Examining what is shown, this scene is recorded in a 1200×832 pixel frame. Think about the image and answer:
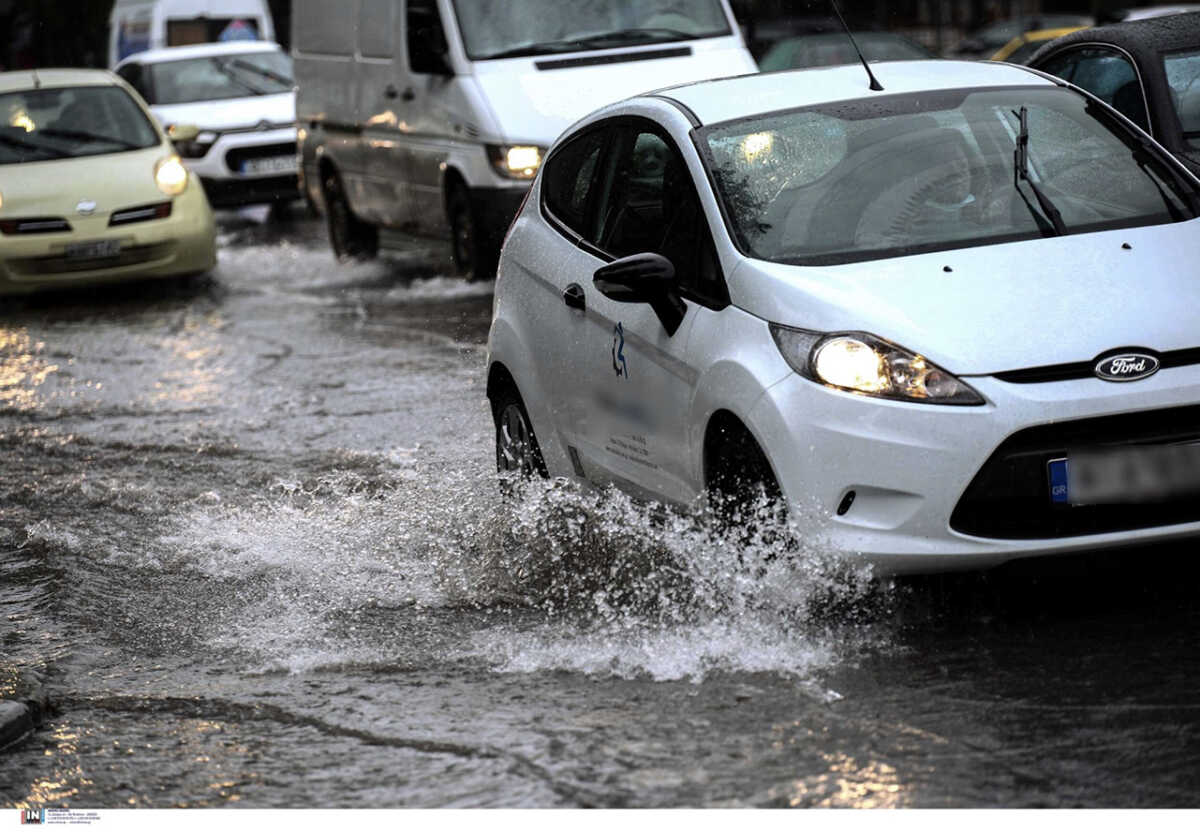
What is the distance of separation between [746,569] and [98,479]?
165 inches

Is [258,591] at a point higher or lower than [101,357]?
higher

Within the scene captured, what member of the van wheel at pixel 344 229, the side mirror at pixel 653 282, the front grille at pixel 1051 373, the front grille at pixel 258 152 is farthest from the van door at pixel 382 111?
the front grille at pixel 1051 373

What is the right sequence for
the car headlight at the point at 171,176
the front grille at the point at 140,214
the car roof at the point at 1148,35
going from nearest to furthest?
the car roof at the point at 1148,35, the front grille at the point at 140,214, the car headlight at the point at 171,176

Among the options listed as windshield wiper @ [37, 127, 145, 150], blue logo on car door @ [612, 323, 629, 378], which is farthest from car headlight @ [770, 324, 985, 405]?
windshield wiper @ [37, 127, 145, 150]

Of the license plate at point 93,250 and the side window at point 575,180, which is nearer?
the side window at point 575,180

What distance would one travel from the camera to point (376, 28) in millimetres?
15188

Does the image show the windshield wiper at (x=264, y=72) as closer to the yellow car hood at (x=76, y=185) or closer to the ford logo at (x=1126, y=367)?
the yellow car hood at (x=76, y=185)

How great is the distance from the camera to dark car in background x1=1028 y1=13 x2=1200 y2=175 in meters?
8.74

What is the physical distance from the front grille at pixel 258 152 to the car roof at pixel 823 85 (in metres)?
15.0

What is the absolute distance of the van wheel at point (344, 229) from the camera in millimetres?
16906

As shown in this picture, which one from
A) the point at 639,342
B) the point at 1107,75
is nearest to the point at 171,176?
the point at 1107,75

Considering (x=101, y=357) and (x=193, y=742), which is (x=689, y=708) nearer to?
(x=193, y=742)
